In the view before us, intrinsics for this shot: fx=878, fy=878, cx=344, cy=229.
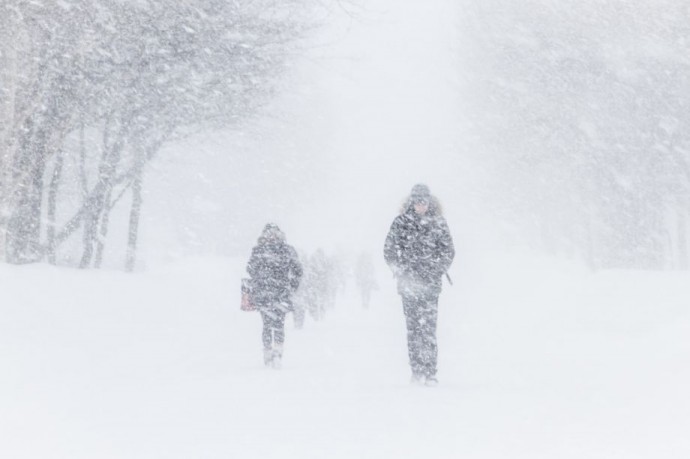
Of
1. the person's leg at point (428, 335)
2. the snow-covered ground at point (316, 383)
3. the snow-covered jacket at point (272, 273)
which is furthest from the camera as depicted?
the snow-covered jacket at point (272, 273)

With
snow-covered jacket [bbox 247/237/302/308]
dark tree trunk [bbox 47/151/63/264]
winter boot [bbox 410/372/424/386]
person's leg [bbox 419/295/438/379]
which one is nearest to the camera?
person's leg [bbox 419/295/438/379]

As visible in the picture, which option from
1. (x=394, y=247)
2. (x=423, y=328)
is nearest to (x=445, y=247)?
(x=394, y=247)

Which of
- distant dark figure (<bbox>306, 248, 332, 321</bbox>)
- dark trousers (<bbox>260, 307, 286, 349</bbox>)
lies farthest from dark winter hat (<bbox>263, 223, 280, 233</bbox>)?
distant dark figure (<bbox>306, 248, 332, 321</bbox>)

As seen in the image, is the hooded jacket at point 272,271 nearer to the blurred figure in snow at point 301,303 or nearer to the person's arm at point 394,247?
the person's arm at point 394,247

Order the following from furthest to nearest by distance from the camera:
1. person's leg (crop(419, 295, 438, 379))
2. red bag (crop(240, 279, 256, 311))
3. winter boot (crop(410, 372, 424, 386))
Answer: red bag (crop(240, 279, 256, 311)) < winter boot (crop(410, 372, 424, 386)) < person's leg (crop(419, 295, 438, 379))

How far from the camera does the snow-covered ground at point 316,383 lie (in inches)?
206

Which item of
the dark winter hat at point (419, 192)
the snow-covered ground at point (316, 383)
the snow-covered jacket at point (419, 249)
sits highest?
the dark winter hat at point (419, 192)

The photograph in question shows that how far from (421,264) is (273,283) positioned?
9.05 feet

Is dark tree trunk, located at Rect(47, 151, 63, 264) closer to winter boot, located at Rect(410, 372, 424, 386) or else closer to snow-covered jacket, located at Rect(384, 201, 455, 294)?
snow-covered jacket, located at Rect(384, 201, 455, 294)

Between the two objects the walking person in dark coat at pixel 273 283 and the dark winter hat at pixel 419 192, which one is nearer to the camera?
the dark winter hat at pixel 419 192

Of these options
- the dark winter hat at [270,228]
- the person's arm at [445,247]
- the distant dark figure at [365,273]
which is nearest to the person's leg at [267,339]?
the dark winter hat at [270,228]

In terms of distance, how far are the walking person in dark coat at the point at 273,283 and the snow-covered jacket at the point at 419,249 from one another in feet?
7.84

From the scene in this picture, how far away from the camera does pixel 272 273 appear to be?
1034 centimetres

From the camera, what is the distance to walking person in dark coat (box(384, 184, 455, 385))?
7.98 meters
